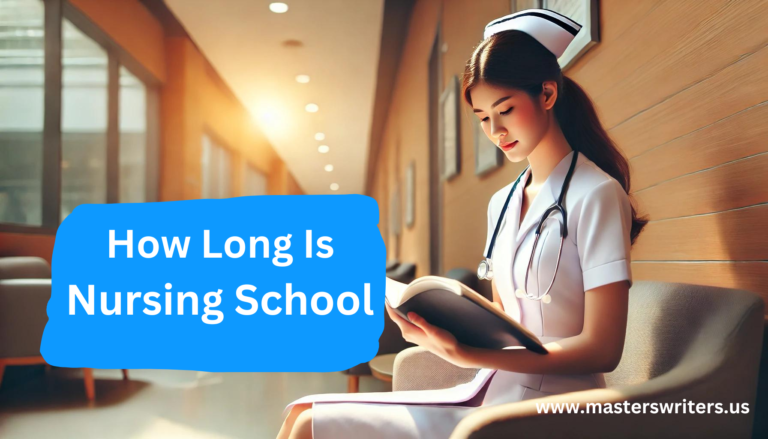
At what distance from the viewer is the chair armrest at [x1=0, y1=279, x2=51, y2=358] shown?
3.12 metres

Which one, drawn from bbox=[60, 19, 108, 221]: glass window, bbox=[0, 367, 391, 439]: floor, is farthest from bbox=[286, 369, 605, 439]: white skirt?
bbox=[60, 19, 108, 221]: glass window

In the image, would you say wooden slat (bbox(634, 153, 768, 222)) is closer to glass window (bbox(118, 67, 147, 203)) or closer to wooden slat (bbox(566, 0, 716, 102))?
wooden slat (bbox(566, 0, 716, 102))

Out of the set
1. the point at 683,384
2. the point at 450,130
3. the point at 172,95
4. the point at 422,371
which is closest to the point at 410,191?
the point at 450,130

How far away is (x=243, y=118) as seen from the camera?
31.7ft

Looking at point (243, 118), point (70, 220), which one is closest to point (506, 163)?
point (70, 220)

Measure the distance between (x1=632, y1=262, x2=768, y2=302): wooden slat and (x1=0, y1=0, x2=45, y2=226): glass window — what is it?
4317 mm

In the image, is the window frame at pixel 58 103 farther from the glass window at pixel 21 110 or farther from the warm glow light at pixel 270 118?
the warm glow light at pixel 270 118

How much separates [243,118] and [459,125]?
23.1 feet

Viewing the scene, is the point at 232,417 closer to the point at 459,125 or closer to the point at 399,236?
the point at 459,125

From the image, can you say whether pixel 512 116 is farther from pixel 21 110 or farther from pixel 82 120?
pixel 82 120

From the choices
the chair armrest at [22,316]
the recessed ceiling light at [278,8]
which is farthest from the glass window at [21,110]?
the recessed ceiling light at [278,8]

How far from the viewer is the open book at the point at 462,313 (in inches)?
29.5

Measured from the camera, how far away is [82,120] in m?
5.13

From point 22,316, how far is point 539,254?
325 centimetres
